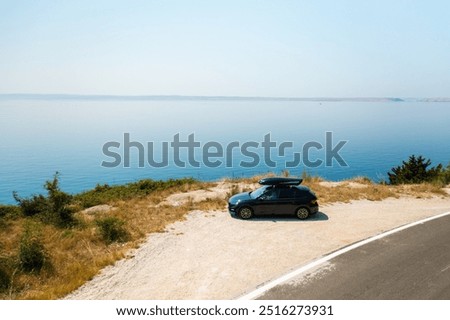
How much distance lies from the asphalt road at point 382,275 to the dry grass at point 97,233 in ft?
17.5

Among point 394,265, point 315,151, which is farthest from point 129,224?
point 315,151

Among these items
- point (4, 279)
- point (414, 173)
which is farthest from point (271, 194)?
point (414, 173)

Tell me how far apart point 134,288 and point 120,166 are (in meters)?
71.1

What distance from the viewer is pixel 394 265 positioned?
30.7ft

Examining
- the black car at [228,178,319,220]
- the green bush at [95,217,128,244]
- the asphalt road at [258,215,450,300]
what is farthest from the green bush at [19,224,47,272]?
the black car at [228,178,319,220]

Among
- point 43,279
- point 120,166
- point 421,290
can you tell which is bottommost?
point 120,166

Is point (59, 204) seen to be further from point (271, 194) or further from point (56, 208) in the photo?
point (271, 194)

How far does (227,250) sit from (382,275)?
440 centimetres

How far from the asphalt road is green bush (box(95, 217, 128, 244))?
21.8ft

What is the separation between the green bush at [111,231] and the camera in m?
12.5

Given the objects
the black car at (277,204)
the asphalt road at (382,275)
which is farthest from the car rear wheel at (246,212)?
the asphalt road at (382,275)

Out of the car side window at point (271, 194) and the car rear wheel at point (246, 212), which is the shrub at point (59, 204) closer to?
the car rear wheel at point (246, 212)
